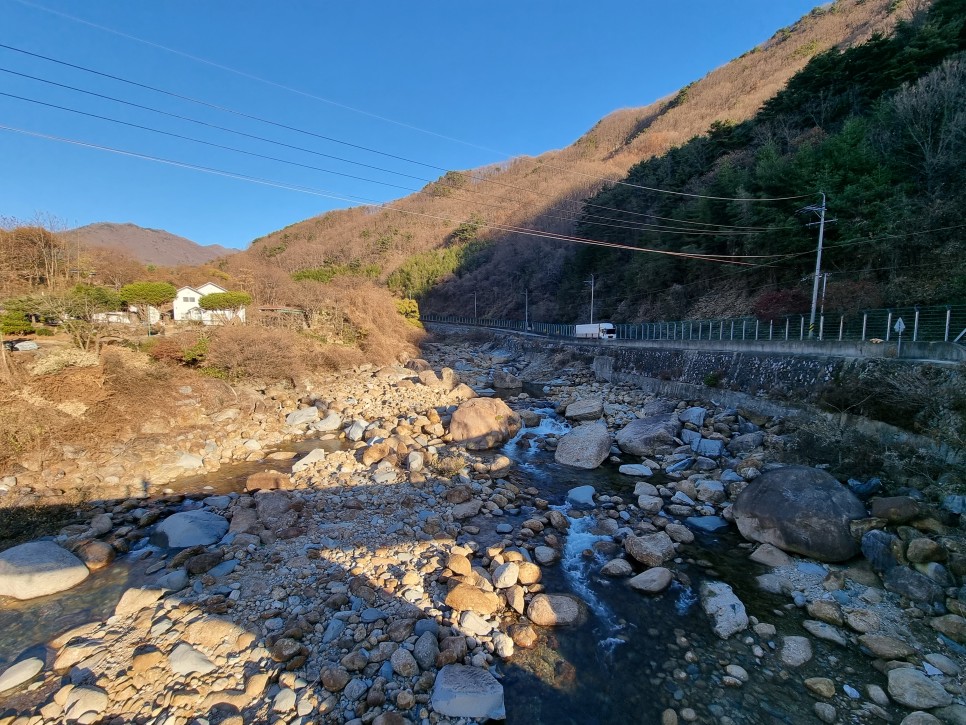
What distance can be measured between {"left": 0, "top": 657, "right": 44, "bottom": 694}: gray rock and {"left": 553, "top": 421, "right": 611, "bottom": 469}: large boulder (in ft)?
Answer: 34.9

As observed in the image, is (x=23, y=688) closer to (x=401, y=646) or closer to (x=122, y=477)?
(x=401, y=646)

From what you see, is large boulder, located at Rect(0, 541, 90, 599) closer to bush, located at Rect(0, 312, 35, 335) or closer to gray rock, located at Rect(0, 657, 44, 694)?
gray rock, located at Rect(0, 657, 44, 694)

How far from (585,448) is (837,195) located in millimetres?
18835

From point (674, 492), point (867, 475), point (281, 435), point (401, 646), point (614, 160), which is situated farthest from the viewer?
point (614, 160)

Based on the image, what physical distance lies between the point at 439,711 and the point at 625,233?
39.6m

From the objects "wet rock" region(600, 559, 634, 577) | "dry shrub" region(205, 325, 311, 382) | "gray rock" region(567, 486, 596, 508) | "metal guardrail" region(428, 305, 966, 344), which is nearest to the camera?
"wet rock" region(600, 559, 634, 577)

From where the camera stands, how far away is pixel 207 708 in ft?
13.6

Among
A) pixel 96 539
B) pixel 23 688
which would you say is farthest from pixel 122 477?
pixel 23 688

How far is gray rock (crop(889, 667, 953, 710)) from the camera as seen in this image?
423cm

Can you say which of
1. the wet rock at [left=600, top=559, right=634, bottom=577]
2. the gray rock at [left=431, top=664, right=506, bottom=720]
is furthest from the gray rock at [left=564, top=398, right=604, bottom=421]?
the gray rock at [left=431, top=664, right=506, bottom=720]

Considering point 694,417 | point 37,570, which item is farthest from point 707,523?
point 37,570

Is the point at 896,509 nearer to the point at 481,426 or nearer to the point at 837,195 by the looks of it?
the point at 481,426

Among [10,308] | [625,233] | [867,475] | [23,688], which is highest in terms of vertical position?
[625,233]

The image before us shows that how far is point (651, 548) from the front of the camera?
710 centimetres
